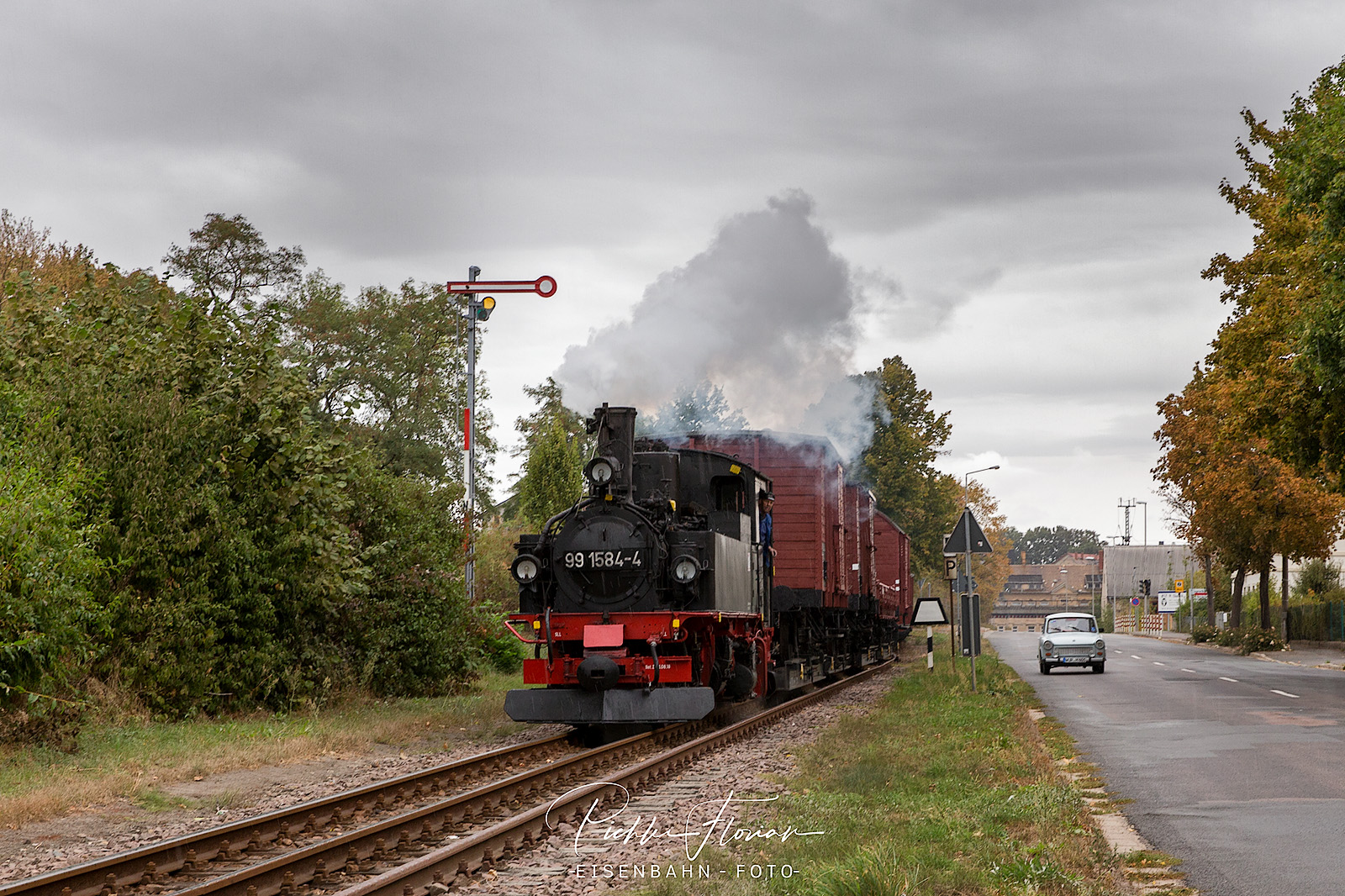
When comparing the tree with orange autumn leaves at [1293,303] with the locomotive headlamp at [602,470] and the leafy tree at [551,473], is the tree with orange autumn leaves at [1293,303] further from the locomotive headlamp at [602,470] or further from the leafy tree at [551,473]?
the leafy tree at [551,473]

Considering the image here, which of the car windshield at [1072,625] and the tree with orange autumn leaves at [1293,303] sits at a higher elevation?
the tree with orange autumn leaves at [1293,303]

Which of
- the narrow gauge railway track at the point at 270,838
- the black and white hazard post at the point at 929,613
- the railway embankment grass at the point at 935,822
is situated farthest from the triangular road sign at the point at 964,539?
the narrow gauge railway track at the point at 270,838

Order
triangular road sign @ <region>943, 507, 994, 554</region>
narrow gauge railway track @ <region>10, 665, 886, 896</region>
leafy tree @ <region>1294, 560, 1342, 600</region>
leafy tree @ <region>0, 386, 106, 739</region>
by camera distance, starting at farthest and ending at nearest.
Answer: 1. leafy tree @ <region>1294, 560, 1342, 600</region>
2. triangular road sign @ <region>943, 507, 994, 554</region>
3. leafy tree @ <region>0, 386, 106, 739</region>
4. narrow gauge railway track @ <region>10, 665, 886, 896</region>

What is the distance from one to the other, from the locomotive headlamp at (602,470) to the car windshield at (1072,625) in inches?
789

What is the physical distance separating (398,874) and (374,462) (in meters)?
14.1

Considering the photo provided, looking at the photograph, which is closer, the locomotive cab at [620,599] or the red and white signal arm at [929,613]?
the locomotive cab at [620,599]

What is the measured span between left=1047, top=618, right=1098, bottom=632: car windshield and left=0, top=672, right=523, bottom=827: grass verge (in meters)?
17.2

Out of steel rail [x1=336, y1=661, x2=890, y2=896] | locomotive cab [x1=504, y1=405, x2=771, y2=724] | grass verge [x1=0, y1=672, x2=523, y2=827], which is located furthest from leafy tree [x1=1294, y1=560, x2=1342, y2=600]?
steel rail [x1=336, y1=661, x2=890, y2=896]

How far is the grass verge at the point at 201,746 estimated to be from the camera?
414 inches

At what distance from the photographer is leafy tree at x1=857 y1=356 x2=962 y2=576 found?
54156 millimetres

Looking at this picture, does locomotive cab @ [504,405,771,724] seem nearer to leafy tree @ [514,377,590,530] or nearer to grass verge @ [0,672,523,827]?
grass verge @ [0,672,523,827]

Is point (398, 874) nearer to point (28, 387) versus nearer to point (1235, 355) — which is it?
point (28, 387)

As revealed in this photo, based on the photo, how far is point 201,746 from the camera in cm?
1347

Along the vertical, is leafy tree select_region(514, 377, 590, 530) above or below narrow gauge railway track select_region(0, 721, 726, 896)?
above
